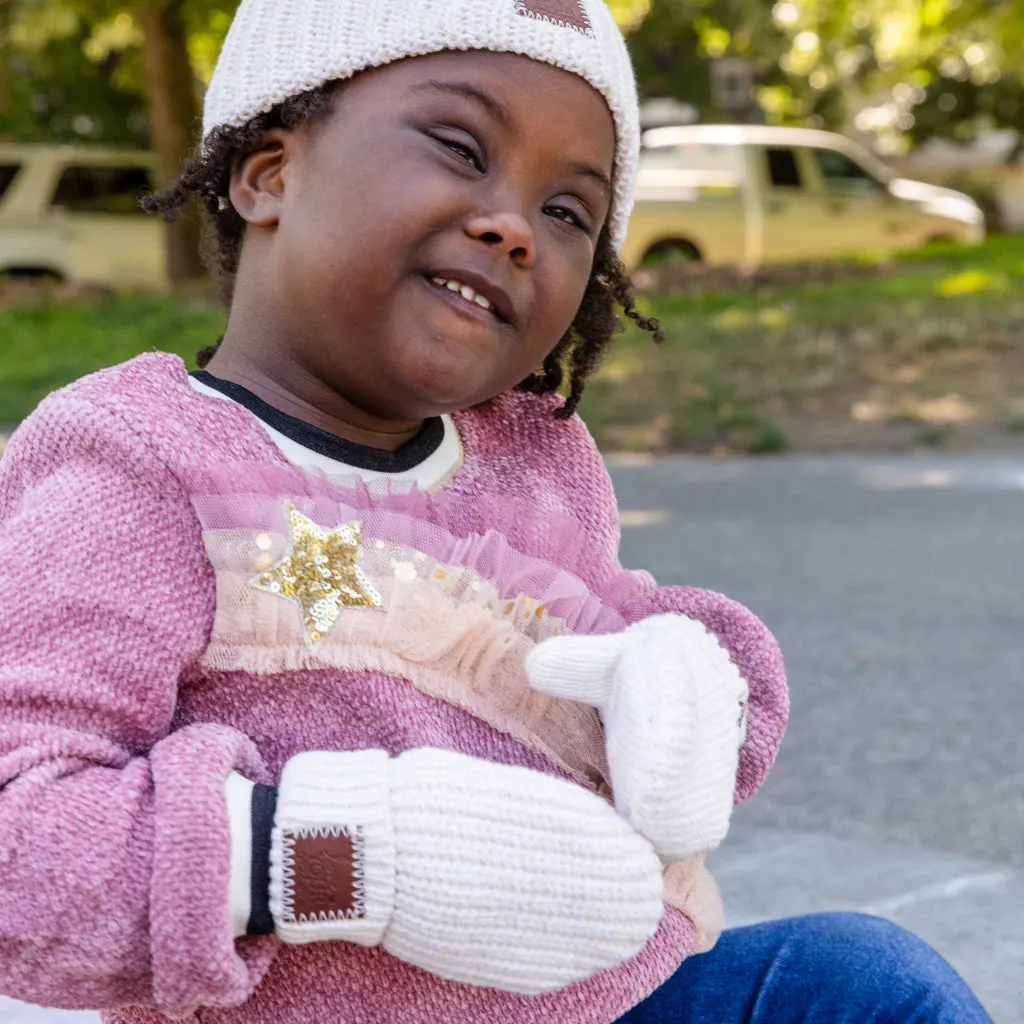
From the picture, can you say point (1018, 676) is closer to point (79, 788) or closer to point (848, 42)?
point (79, 788)

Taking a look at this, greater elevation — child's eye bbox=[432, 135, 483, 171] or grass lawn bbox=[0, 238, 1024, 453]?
child's eye bbox=[432, 135, 483, 171]

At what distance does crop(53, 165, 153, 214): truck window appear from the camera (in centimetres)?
1342

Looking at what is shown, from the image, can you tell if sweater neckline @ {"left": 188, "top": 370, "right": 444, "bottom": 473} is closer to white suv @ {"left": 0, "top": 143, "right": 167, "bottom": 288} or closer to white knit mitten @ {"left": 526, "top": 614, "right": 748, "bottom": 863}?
white knit mitten @ {"left": 526, "top": 614, "right": 748, "bottom": 863}

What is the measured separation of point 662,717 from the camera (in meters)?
1.14

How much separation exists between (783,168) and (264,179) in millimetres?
13926

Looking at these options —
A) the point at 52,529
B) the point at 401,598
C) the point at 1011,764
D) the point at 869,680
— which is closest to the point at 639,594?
the point at 401,598

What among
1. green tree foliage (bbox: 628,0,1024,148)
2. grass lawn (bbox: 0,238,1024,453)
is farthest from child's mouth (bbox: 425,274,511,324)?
green tree foliage (bbox: 628,0,1024,148)

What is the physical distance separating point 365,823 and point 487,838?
0.31 ft

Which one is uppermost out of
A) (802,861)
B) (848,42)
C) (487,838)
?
(487,838)

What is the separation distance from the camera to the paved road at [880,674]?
271 cm

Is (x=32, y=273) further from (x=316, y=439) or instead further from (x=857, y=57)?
(x=857, y=57)

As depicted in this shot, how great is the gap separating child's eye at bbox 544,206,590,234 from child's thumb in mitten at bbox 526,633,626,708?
432 millimetres

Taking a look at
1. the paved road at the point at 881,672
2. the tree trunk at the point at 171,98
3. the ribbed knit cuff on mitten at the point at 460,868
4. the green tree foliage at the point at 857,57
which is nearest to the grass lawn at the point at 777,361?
the paved road at the point at 881,672

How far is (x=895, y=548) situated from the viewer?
527 cm
